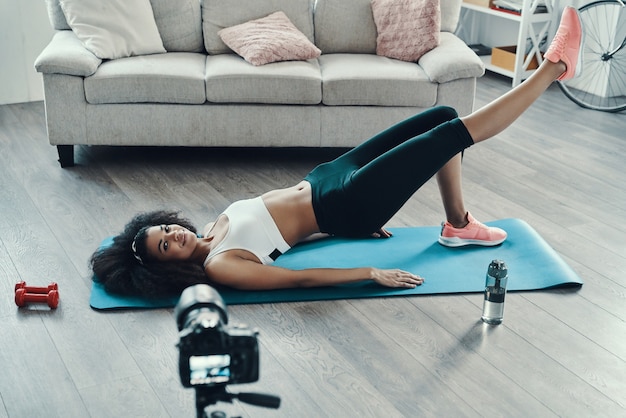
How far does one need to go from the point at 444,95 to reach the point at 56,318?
2187mm

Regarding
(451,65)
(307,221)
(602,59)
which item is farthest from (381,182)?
(602,59)

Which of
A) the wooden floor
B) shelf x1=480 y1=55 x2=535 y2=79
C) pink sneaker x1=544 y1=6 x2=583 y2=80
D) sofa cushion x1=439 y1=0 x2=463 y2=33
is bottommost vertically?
the wooden floor

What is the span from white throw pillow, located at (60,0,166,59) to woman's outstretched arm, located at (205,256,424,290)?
1.73 metres

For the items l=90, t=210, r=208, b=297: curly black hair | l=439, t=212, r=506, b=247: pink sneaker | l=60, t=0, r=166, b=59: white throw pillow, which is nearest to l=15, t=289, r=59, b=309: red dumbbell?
l=90, t=210, r=208, b=297: curly black hair

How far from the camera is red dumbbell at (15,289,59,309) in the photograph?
2.62 m

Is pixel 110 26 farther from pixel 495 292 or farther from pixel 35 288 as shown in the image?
pixel 495 292

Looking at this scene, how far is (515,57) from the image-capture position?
522 cm

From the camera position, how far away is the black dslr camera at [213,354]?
123 centimetres

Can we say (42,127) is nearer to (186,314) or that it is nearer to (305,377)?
(305,377)

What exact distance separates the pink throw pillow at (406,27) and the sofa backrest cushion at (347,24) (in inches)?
2.6

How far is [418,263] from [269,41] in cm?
160

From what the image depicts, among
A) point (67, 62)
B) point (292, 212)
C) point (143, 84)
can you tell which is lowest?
point (292, 212)

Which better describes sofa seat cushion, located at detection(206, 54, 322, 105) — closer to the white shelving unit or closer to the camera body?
the white shelving unit

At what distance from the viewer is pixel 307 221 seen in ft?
9.28
